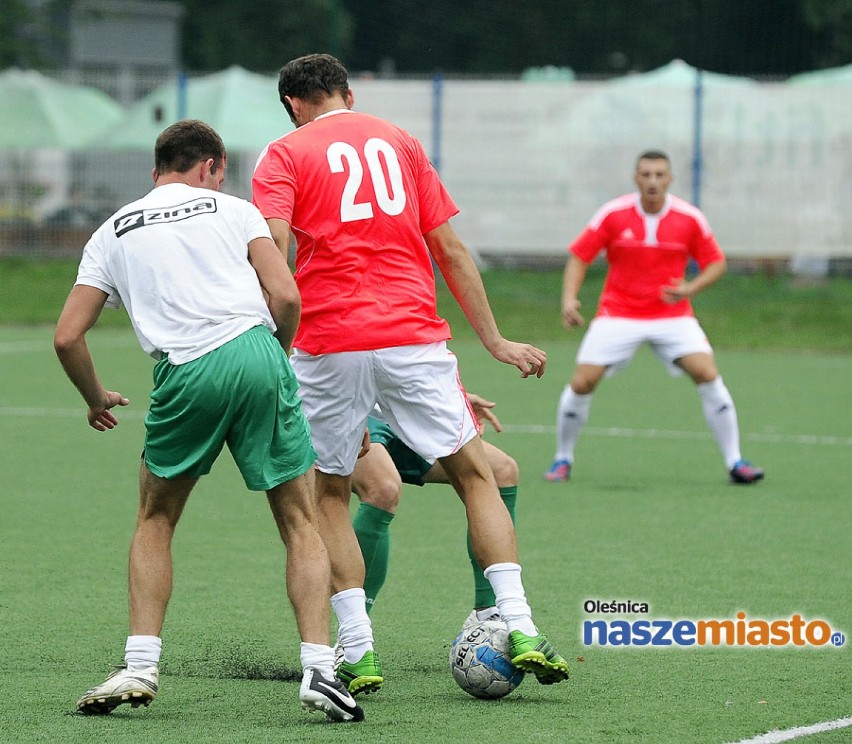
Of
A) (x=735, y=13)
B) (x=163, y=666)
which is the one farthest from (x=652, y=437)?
(x=735, y=13)

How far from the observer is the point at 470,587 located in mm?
7543

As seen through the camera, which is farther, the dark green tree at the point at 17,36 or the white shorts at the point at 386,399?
the dark green tree at the point at 17,36

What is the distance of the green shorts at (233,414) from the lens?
527 cm

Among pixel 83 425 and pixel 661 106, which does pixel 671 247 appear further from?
pixel 661 106

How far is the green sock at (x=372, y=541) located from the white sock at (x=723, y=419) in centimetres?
514

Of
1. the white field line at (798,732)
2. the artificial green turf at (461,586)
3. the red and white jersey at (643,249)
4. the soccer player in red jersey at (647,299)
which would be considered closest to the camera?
the white field line at (798,732)

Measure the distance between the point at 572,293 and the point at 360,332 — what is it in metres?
5.75

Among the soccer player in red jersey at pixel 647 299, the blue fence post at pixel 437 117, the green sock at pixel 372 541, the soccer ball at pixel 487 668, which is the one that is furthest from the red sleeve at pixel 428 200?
the blue fence post at pixel 437 117

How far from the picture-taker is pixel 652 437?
13.4 meters

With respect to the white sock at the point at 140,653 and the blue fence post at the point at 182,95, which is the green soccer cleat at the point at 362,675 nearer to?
the white sock at the point at 140,653

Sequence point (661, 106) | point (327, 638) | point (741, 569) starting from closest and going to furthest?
point (327, 638)
point (741, 569)
point (661, 106)

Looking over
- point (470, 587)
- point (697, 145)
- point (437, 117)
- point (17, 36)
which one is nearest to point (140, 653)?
point (470, 587)

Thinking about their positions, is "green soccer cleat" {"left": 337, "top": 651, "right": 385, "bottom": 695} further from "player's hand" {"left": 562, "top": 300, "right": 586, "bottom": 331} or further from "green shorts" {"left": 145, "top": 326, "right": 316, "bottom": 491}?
"player's hand" {"left": 562, "top": 300, "right": 586, "bottom": 331}

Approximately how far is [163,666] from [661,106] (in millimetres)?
19373
